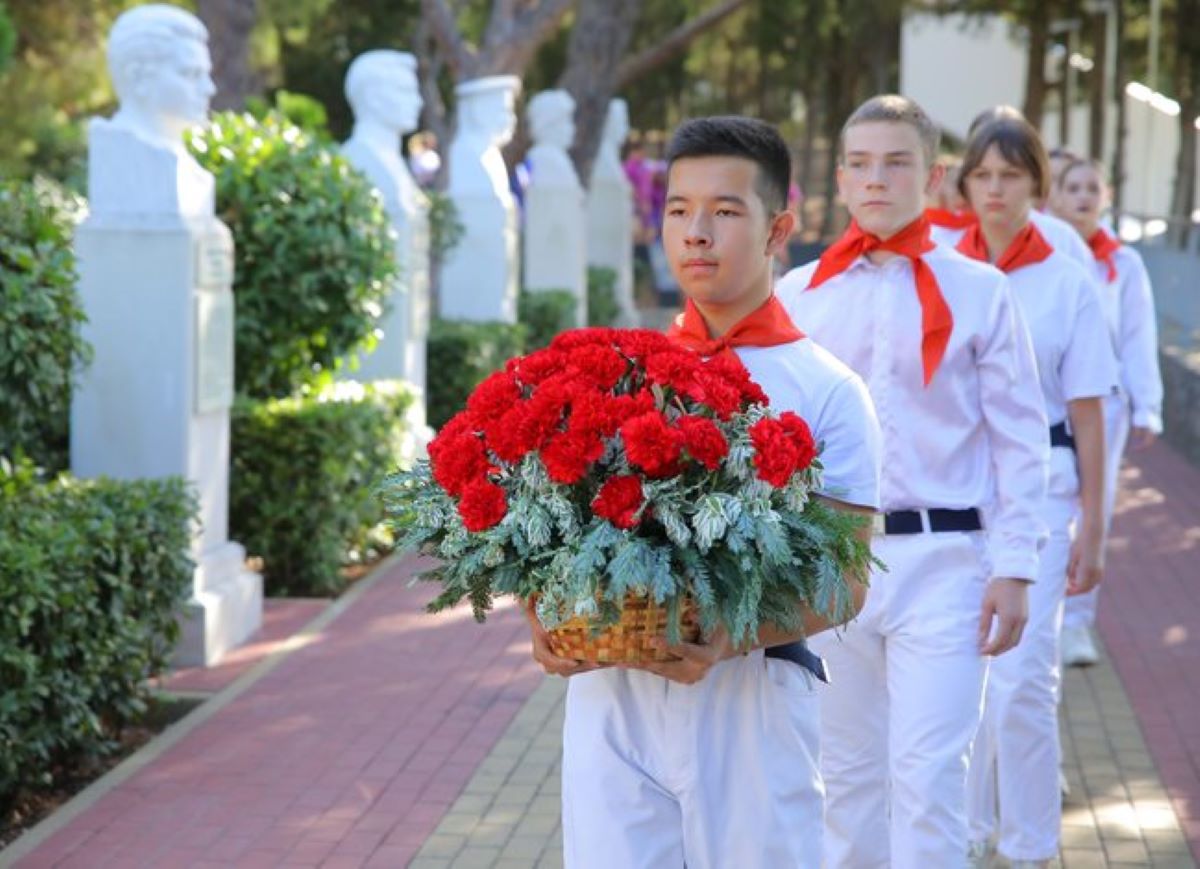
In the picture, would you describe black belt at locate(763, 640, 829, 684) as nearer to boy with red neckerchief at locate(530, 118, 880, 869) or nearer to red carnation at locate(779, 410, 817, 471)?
boy with red neckerchief at locate(530, 118, 880, 869)

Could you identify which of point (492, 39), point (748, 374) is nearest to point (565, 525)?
point (748, 374)

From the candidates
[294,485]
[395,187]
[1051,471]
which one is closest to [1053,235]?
[1051,471]

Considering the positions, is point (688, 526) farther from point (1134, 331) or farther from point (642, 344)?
point (1134, 331)

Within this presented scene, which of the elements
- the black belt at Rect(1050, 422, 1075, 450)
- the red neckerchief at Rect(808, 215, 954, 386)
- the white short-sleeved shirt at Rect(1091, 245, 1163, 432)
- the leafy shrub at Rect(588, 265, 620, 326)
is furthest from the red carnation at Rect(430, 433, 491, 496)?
the leafy shrub at Rect(588, 265, 620, 326)

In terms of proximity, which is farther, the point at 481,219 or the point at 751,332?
the point at 481,219

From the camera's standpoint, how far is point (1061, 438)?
5961mm

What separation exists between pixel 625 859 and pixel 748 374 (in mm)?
802

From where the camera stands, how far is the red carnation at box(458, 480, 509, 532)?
3.18 metres

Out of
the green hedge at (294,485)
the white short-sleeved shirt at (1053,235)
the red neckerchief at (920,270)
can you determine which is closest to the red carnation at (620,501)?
the red neckerchief at (920,270)

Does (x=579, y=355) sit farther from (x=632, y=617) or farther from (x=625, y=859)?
(x=625, y=859)

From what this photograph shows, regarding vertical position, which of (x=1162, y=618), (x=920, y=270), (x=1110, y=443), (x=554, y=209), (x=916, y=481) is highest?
(x=554, y=209)

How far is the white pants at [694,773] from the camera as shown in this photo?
11.2 feet

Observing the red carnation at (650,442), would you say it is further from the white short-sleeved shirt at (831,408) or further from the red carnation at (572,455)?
the white short-sleeved shirt at (831,408)

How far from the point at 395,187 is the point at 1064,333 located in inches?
285
